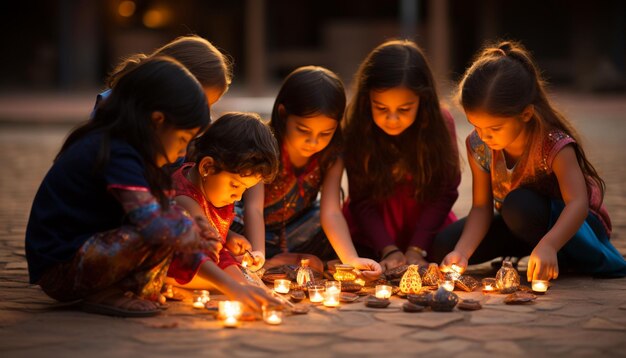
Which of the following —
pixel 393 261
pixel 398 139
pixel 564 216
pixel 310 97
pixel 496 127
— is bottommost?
pixel 393 261

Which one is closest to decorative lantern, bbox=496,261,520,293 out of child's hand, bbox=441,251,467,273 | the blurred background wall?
child's hand, bbox=441,251,467,273

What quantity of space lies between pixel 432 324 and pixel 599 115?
10610mm

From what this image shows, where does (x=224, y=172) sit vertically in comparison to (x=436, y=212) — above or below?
above

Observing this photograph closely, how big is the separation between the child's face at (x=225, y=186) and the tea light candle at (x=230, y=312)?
667 millimetres

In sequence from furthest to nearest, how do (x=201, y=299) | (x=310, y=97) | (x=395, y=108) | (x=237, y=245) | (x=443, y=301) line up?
(x=395, y=108), (x=310, y=97), (x=237, y=245), (x=201, y=299), (x=443, y=301)

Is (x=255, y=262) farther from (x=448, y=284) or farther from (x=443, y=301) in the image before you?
(x=443, y=301)

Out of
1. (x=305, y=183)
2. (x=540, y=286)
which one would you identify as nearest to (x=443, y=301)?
(x=540, y=286)

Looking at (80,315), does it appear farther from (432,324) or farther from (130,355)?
(432,324)

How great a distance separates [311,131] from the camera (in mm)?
4438

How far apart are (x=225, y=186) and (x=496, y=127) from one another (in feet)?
4.00

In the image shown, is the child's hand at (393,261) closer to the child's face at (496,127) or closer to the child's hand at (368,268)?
the child's hand at (368,268)

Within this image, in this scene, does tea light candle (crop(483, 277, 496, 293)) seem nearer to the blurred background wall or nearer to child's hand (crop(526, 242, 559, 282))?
child's hand (crop(526, 242, 559, 282))

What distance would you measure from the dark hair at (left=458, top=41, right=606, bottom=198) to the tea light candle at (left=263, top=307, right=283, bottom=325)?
4.47 ft

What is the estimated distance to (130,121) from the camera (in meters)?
3.45
